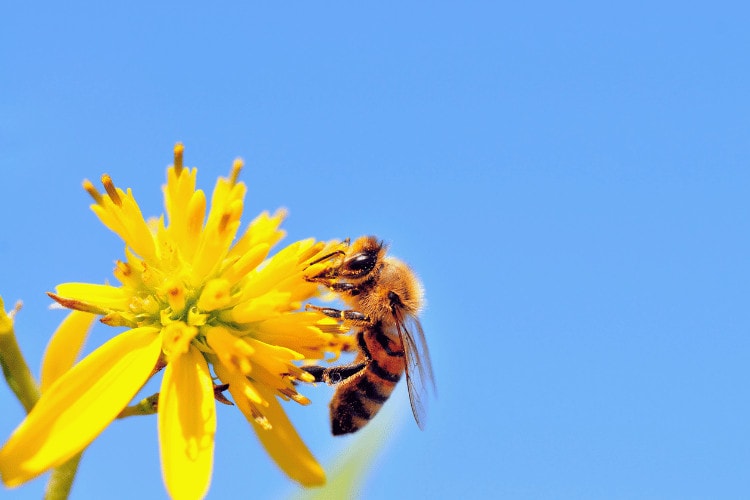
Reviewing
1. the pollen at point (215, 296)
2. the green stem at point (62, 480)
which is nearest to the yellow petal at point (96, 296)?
the pollen at point (215, 296)

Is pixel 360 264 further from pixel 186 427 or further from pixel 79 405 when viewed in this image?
pixel 79 405

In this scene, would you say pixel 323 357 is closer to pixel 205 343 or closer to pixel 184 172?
pixel 205 343

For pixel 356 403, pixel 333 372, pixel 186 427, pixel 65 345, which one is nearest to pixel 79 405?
pixel 186 427

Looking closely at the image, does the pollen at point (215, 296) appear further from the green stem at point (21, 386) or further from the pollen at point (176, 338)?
the green stem at point (21, 386)

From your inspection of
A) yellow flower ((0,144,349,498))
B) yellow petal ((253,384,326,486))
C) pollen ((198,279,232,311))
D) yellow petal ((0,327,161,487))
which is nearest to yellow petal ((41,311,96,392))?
yellow flower ((0,144,349,498))

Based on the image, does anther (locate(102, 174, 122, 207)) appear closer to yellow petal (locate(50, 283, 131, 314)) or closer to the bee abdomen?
yellow petal (locate(50, 283, 131, 314))

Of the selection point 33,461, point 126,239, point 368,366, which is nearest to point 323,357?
point 368,366
